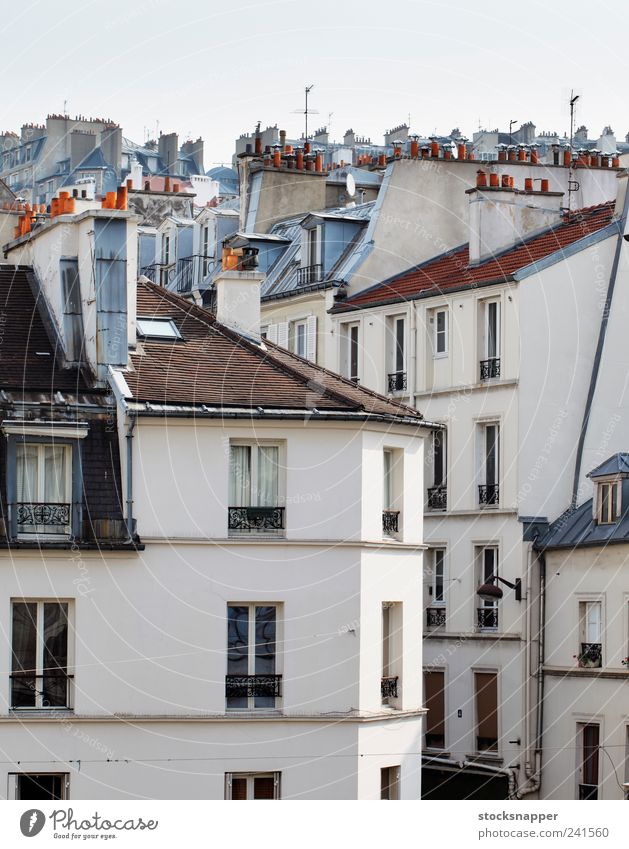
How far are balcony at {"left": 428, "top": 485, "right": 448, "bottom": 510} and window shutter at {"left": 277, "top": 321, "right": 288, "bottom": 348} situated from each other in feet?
25.7

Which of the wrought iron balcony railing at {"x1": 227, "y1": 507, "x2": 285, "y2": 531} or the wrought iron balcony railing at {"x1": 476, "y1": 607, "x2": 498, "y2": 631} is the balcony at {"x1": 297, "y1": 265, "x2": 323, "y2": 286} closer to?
the wrought iron balcony railing at {"x1": 476, "y1": 607, "x2": 498, "y2": 631}

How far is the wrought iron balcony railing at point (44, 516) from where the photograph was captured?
36.2 m

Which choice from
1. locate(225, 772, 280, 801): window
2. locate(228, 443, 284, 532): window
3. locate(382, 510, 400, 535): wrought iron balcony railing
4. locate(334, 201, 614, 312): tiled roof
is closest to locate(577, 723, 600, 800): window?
locate(382, 510, 400, 535): wrought iron balcony railing

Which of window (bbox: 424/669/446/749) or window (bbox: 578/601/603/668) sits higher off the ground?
window (bbox: 578/601/603/668)

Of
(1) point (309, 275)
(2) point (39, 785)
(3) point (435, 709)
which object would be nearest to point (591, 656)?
(3) point (435, 709)

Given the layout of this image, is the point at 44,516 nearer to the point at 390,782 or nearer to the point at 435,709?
the point at 390,782

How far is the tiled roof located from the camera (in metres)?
52.0

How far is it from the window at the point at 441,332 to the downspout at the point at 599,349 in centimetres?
389

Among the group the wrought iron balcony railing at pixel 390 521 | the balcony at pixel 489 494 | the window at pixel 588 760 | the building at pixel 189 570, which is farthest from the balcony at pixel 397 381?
the wrought iron balcony railing at pixel 390 521

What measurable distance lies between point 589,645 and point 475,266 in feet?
36.4

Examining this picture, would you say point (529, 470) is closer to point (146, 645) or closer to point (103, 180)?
point (146, 645)

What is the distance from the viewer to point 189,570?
3662 centimetres

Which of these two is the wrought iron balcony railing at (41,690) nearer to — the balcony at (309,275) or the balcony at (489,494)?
the balcony at (489,494)

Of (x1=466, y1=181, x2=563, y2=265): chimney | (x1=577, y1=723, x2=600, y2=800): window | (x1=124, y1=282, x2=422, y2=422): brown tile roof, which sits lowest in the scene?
(x1=577, y1=723, x2=600, y2=800): window
